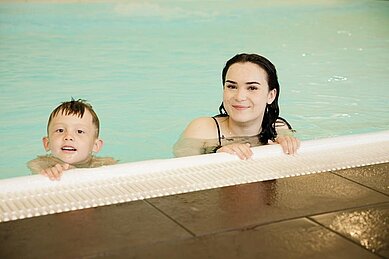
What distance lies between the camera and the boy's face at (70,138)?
2.95 meters

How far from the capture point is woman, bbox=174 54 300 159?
3.38 metres

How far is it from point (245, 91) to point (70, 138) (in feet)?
2.99

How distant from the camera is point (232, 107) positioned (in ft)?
11.1

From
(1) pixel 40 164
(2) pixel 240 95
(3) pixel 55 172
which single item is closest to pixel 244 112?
(2) pixel 240 95

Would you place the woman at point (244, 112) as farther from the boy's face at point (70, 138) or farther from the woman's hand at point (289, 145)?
the boy's face at point (70, 138)

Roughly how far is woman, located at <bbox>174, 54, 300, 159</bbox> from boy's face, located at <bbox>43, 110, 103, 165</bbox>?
29.7 inches

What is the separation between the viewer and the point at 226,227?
195 centimetres

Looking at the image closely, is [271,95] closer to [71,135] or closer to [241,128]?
[241,128]

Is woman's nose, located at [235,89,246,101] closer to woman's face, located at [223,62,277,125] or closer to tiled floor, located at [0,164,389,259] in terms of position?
woman's face, located at [223,62,277,125]

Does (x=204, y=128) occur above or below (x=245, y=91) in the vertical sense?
below

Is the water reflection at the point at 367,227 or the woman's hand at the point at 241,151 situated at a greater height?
the woman's hand at the point at 241,151

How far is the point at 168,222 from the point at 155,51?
597 centimetres

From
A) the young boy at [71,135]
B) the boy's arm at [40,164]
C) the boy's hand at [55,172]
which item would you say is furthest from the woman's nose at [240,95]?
the boy's hand at [55,172]

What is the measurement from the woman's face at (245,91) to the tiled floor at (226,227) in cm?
104
